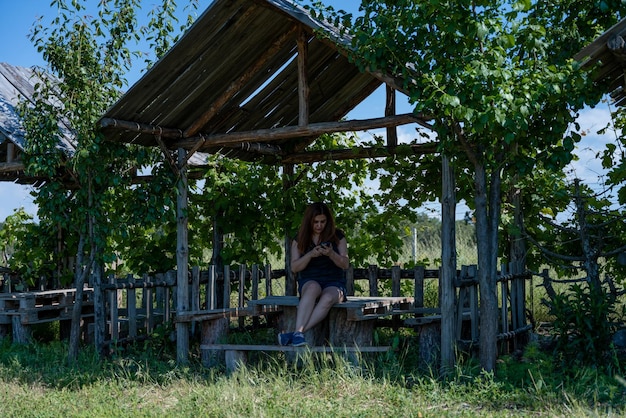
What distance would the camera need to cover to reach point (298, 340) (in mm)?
7922

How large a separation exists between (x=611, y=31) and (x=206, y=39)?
4.07m

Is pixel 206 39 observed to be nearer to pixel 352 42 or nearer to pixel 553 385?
pixel 352 42

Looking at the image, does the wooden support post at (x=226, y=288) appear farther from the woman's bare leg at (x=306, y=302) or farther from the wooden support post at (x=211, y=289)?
the woman's bare leg at (x=306, y=302)

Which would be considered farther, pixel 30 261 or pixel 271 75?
pixel 30 261

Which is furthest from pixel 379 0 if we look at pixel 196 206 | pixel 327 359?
pixel 196 206

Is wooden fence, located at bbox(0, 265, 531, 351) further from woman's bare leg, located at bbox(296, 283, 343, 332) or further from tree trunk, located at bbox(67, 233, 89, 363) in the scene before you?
woman's bare leg, located at bbox(296, 283, 343, 332)

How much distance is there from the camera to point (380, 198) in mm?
11125

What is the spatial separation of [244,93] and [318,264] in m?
2.49

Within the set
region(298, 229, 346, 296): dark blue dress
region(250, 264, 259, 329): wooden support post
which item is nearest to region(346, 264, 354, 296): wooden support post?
region(250, 264, 259, 329): wooden support post

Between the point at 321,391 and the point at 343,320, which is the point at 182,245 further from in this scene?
the point at 321,391

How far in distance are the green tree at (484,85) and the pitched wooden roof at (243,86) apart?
1.36ft

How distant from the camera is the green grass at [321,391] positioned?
21.2 feet

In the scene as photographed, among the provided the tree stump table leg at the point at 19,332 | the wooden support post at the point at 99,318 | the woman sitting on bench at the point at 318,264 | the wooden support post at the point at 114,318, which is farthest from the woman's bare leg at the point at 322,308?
the tree stump table leg at the point at 19,332

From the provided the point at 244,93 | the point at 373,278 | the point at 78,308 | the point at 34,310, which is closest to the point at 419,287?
the point at 373,278
